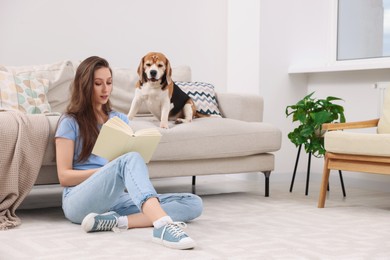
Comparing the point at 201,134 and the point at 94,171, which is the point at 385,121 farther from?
the point at 94,171

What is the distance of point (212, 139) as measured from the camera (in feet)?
12.5

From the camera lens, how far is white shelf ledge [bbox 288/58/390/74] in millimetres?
4355

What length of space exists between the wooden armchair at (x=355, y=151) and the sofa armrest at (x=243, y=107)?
730 millimetres

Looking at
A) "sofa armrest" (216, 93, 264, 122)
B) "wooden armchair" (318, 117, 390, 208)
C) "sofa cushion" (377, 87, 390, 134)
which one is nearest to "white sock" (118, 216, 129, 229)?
"wooden armchair" (318, 117, 390, 208)

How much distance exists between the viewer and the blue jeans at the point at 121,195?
8.41 feet

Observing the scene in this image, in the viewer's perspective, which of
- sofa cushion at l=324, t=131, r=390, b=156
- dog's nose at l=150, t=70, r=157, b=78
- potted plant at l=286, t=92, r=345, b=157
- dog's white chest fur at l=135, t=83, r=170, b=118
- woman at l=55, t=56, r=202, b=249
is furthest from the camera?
potted plant at l=286, t=92, r=345, b=157

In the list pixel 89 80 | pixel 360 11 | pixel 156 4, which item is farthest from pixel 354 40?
pixel 89 80

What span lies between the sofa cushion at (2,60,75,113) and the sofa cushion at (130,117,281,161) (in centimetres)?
49

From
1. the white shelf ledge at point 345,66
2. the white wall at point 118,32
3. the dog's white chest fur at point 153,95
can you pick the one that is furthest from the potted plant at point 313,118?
the white wall at point 118,32

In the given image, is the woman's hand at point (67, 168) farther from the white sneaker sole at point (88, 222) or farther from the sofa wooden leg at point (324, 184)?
the sofa wooden leg at point (324, 184)

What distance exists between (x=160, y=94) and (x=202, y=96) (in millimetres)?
521

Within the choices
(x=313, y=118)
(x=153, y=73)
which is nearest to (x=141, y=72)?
(x=153, y=73)

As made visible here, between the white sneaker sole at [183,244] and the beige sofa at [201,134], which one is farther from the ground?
the beige sofa at [201,134]

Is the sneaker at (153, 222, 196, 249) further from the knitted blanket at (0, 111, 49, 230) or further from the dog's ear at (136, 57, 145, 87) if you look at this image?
the dog's ear at (136, 57, 145, 87)
